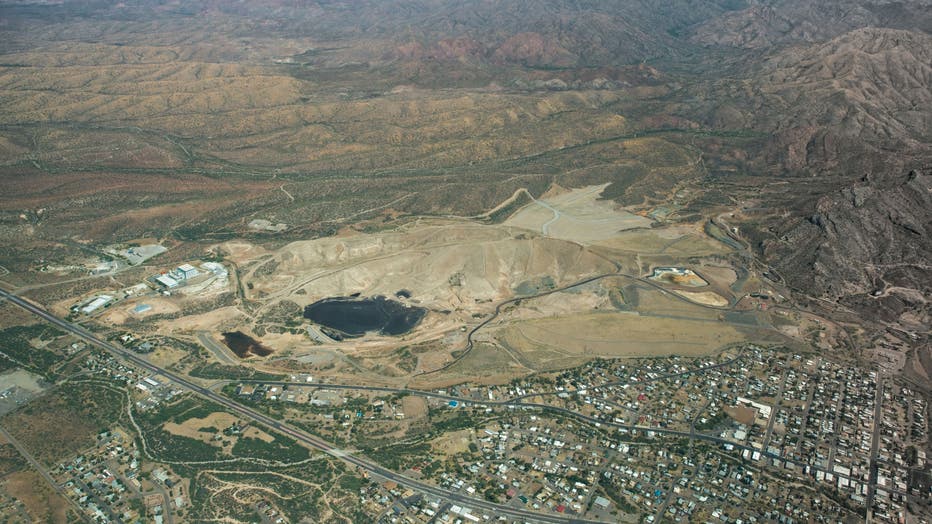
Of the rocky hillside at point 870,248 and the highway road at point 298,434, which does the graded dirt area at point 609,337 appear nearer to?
the rocky hillside at point 870,248

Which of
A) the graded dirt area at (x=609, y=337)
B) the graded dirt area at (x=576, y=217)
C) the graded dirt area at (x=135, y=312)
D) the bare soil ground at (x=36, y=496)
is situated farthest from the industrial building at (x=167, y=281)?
the graded dirt area at (x=576, y=217)

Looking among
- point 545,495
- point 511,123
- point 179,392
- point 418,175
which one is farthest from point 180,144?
point 545,495

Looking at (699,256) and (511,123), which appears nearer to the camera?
(699,256)

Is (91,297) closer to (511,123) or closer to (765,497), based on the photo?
(765,497)

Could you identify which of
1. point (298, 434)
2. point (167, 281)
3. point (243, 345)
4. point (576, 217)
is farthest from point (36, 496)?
point (576, 217)

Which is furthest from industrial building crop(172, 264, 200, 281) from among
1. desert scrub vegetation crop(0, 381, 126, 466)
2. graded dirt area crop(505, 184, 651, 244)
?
graded dirt area crop(505, 184, 651, 244)

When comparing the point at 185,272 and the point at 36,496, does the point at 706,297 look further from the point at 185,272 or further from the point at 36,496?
the point at 36,496

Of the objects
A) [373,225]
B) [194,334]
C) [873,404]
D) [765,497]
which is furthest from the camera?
[373,225]
